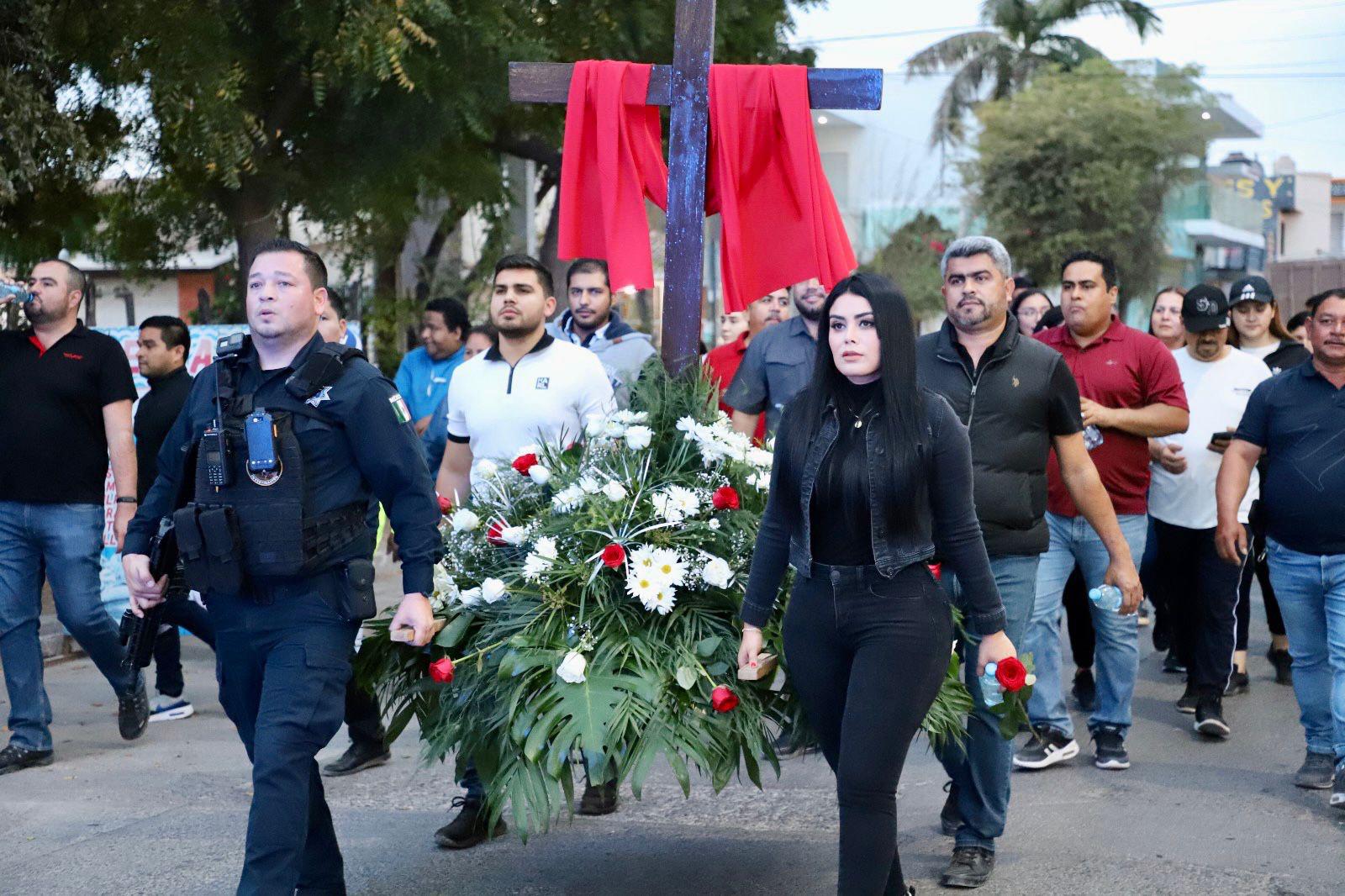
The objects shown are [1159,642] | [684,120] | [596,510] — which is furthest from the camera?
[1159,642]

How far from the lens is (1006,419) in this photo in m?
5.46

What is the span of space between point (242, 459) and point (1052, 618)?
365 cm

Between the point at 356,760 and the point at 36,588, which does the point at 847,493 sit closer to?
the point at 356,760

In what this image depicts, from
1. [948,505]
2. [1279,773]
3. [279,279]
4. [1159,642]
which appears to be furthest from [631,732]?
[1159,642]

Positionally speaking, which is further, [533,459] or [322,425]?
[533,459]

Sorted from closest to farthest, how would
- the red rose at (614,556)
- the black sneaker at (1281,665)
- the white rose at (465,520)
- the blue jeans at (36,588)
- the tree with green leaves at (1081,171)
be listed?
the red rose at (614,556) < the white rose at (465,520) < the blue jeans at (36,588) < the black sneaker at (1281,665) < the tree with green leaves at (1081,171)

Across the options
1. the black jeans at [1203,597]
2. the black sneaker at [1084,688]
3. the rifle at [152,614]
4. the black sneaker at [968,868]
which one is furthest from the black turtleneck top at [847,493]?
the black sneaker at [1084,688]

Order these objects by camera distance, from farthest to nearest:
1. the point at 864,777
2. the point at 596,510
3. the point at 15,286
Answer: the point at 15,286, the point at 596,510, the point at 864,777

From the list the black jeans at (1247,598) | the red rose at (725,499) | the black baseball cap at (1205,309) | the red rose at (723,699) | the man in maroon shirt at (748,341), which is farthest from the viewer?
the black jeans at (1247,598)

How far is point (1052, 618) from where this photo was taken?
6543 mm

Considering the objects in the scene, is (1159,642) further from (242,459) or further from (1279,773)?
(242,459)

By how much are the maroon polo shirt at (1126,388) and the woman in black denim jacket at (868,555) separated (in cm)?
274

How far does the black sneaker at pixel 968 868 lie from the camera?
5.12m

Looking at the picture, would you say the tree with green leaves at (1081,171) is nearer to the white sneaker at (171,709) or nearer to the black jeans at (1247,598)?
the black jeans at (1247,598)
